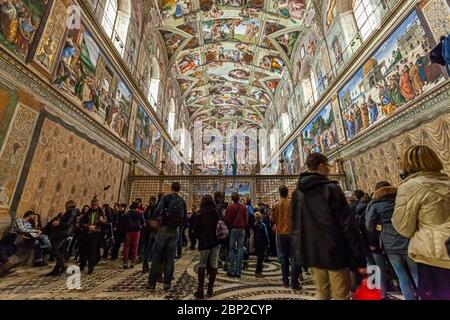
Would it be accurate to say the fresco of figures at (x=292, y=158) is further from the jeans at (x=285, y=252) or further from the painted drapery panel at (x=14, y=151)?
the painted drapery panel at (x=14, y=151)

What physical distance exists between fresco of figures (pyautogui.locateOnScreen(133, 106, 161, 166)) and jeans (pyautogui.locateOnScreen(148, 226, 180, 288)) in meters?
8.87

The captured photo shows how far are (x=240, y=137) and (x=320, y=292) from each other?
3082cm

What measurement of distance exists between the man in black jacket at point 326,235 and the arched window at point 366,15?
937 cm

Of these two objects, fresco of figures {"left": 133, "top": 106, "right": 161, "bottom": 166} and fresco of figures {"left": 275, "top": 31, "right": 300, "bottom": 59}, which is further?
fresco of figures {"left": 275, "top": 31, "right": 300, "bottom": 59}

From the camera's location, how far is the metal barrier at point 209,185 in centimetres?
1030

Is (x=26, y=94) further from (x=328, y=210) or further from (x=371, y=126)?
(x=371, y=126)

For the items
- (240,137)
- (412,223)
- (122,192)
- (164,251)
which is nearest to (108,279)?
(164,251)

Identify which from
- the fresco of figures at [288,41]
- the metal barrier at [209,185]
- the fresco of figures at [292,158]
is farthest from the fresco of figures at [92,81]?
the fresco of figures at [288,41]

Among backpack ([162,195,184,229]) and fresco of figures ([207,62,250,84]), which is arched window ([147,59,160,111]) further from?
backpack ([162,195,184,229])

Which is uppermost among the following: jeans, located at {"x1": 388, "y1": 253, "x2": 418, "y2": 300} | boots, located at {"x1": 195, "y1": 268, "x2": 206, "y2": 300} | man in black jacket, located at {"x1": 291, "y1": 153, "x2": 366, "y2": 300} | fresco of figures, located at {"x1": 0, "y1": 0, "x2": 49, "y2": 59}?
fresco of figures, located at {"x1": 0, "y1": 0, "x2": 49, "y2": 59}

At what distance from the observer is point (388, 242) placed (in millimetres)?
2219

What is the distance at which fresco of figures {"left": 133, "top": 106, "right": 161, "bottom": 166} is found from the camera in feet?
37.3

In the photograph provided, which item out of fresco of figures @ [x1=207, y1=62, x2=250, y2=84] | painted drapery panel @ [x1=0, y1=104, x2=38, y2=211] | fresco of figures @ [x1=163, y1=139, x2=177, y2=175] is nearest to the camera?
painted drapery panel @ [x1=0, y1=104, x2=38, y2=211]

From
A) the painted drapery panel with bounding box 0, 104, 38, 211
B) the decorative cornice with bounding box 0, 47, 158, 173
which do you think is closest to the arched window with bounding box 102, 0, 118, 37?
the decorative cornice with bounding box 0, 47, 158, 173
